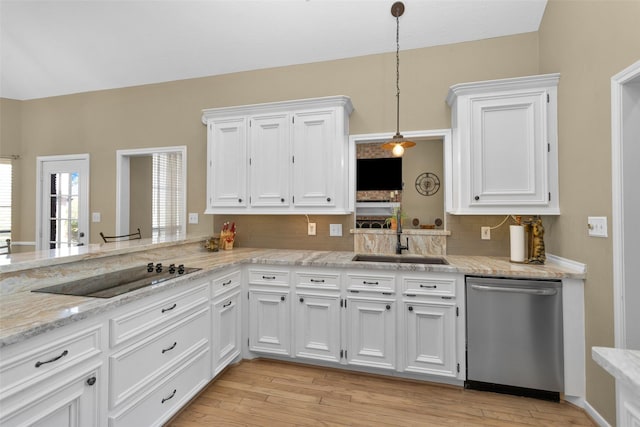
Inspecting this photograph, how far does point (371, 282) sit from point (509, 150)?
5.01 ft

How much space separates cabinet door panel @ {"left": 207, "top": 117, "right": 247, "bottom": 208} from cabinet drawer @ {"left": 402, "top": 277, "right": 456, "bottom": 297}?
171cm

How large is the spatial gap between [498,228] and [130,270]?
3.06 meters

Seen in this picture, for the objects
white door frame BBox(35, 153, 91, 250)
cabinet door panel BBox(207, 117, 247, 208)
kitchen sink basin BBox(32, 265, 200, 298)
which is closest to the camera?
kitchen sink basin BBox(32, 265, 200, 298)

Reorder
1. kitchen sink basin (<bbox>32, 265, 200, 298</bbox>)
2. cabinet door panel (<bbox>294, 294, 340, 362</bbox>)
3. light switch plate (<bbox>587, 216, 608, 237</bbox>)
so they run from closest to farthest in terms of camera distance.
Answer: kitchen sink basin (<bbox>32, 265, 200, 298</bbox>)
light switch plate (<bbox>587, 216, 608, 237</bbox>)
cabinet door panel (<bbox>294, 294, 340, 362</bbox>)

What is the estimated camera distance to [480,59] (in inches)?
112

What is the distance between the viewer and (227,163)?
3061mm

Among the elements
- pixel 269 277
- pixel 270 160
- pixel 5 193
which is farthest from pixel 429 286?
pixel 5 193

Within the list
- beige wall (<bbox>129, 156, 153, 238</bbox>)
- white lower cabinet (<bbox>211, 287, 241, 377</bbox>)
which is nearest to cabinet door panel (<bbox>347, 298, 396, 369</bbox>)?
white lower cabinet (<bbox>211, 287, 241, 377</bbox>)

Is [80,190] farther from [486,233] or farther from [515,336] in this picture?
[515,336]

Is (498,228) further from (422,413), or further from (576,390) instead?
(422,413)

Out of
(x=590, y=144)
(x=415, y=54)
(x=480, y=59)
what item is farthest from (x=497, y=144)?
(x=415, y=54)

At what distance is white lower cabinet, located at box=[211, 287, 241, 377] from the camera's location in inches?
89.5

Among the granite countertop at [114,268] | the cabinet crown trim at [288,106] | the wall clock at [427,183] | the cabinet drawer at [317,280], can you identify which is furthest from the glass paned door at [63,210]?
the wall clock at [427,183]

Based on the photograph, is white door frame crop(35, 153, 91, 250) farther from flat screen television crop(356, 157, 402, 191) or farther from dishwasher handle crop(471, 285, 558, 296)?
dishwasher handle crop(471, 285, 558, 296)
